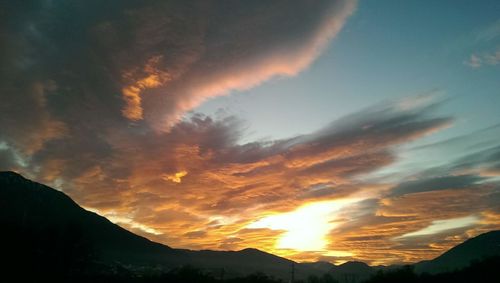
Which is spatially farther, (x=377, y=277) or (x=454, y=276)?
(x=377, y=277)

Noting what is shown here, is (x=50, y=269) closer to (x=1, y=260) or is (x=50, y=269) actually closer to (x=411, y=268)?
(x=1, y=260)

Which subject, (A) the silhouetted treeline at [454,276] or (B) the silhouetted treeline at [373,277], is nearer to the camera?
(A) the silhouetted treeline at [454,276]

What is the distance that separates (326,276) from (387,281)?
68.5m

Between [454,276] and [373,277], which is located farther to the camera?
[373,277]

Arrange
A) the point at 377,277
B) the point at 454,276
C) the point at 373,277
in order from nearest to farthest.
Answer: the point at 454,276, the point at 377,277, the point at 373,277

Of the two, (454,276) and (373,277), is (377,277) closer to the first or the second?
(373,277)

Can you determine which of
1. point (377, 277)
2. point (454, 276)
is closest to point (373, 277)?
point (377, 277)

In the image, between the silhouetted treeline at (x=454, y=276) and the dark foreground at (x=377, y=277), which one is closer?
the silhouetted treeline at (x=454, y=276)

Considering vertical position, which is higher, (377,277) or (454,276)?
(454,276)

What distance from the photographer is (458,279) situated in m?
82.4

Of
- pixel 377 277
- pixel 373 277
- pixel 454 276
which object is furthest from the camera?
pixel 373 277

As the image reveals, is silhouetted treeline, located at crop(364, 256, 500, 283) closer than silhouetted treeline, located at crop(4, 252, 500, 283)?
Yes

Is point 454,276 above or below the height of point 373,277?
above

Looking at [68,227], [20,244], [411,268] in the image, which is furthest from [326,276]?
[20,244]
